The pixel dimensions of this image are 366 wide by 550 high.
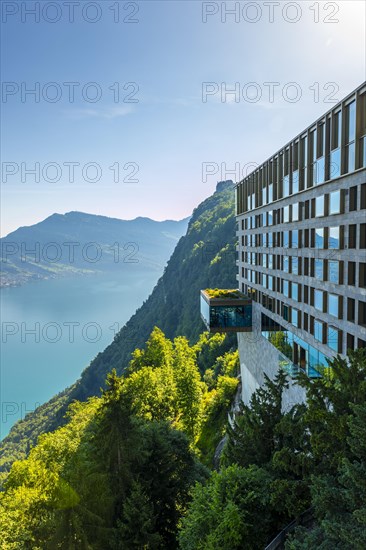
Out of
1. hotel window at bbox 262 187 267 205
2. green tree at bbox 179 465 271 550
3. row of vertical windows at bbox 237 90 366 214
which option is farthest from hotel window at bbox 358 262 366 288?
hotel window at bbox 262 187 267 205

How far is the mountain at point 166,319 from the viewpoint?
427 ft

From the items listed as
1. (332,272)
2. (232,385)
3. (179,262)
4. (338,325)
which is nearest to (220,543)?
(338,325)

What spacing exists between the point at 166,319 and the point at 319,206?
13267 centimetres

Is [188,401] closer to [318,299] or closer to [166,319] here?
[318,299]

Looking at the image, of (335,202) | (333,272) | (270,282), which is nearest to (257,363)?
(270,282)

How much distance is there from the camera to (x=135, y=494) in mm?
20625

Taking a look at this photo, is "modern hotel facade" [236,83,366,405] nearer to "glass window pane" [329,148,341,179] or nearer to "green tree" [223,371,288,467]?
"glass window pane" [329,148,341,179]

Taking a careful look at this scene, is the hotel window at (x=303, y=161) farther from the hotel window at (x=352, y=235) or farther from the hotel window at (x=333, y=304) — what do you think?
the hotel window at (x=333, y=304)

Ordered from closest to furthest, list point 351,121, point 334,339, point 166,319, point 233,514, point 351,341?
1. point 233,514
2. point 351,121
3. point 351,341
4. point 334,339
5. point 166,319

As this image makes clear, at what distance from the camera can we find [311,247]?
25.6 m

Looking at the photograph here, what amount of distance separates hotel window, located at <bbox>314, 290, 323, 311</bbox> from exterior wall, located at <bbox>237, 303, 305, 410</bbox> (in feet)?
24.3

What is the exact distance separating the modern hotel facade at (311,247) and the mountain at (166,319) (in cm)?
8715

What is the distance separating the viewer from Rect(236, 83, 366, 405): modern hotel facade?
1992 cm

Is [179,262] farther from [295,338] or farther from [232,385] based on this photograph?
[295,338]
